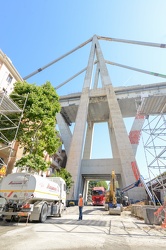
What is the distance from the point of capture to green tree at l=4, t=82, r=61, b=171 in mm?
14133

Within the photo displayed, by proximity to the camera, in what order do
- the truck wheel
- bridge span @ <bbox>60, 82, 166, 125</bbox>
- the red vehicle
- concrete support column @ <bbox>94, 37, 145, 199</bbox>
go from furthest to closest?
bridge span @ <bbox>60, 82, 166, 125</bbox>
the red vehicle
concrete support column @ <bbox>94, 37, 145, 199</bbox>
the truck wheel

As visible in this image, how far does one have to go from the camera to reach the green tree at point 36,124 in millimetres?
14133

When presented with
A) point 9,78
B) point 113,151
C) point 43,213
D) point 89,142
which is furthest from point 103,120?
point 43,213

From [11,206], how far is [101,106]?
3692cm

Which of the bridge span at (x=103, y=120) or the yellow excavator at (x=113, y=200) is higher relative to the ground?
the bridge span at (x=103, y=120)

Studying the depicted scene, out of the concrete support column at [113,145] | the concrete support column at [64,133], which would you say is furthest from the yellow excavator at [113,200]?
the concrete support column at [64,133]

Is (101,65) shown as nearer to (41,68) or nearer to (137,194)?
(41,68)

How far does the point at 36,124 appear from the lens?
15.4m

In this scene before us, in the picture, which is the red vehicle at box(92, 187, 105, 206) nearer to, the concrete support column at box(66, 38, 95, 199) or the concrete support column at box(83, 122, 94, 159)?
the concrete support column at box(66, 38, 95, 199)

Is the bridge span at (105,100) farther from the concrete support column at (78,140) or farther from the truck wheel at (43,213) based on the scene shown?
the truck wheel at (43,213)

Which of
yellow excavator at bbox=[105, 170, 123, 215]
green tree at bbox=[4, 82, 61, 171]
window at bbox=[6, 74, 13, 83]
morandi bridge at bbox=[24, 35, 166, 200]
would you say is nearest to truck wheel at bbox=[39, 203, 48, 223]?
green tree at bbox=[4, 82, 61, 171]

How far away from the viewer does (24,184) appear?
368 inches

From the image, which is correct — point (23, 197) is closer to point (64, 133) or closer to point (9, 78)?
point (9, 78)

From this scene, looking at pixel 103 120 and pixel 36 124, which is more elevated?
pixel 103 120
